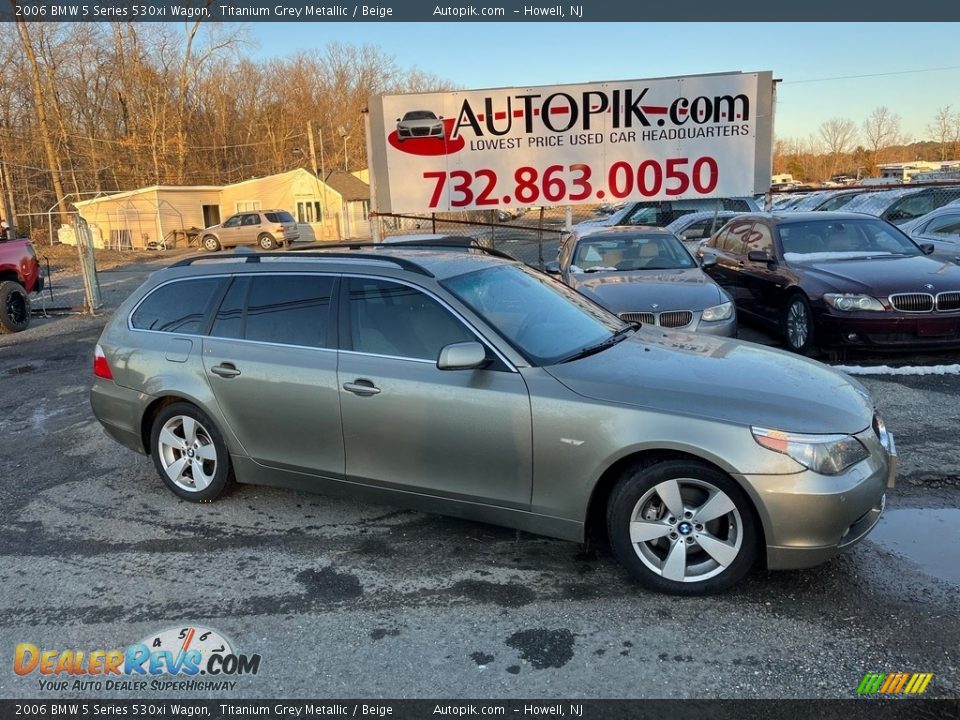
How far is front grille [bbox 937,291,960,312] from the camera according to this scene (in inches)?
274

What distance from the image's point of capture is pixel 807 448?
3.06 metres

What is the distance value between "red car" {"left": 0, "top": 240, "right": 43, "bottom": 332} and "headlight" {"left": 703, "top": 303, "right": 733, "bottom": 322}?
11.2 m

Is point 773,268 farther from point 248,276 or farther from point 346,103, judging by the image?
point 346,103

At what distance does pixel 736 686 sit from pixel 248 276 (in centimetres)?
355

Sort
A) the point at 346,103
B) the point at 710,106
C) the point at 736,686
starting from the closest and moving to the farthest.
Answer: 1. the point at 736,686
2. the point at 710,106
3. the point at 346,103

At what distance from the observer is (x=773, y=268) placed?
27.5 ft

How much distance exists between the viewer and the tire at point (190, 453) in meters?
4.48

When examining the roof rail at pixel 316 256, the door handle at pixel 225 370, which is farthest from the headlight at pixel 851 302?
the door handle at pixel 225 370

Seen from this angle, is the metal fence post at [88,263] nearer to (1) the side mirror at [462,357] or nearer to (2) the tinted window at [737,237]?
(2) the tinted window at [737,237]

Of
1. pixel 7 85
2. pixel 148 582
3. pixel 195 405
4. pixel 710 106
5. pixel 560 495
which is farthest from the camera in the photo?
pixel 7 85

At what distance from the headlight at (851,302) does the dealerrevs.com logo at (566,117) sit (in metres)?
4.52

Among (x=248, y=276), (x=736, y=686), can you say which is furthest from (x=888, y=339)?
(x=248, y=276)

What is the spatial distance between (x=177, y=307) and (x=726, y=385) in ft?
11.6

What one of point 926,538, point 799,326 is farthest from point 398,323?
point 799,326
